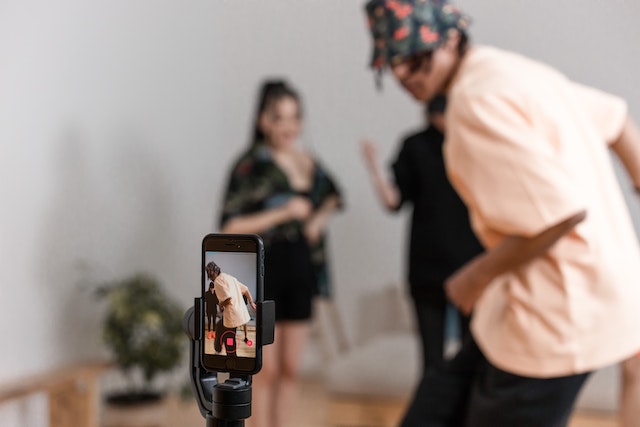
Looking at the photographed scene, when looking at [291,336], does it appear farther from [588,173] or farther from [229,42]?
[588,173]

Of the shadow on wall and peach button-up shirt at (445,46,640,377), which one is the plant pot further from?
peach button-up shirt at (445,46,640,377)

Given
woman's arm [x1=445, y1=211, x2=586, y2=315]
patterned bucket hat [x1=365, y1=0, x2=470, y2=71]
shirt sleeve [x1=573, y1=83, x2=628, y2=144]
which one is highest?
patterned bucket hat [x1=365, y1=0, x2=470, y2=71]

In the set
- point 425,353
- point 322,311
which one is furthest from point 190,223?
point 425,353

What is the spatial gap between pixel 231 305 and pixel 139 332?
6.96 feet

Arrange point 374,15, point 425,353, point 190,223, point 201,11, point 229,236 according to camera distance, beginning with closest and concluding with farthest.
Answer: point 229,236 < point 374,15 < point 425,353 < point 201,11 < point 190,223

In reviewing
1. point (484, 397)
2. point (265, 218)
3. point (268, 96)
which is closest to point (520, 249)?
point (484, 397)

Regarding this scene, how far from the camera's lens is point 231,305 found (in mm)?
646

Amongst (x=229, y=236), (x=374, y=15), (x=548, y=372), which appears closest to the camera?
(x=229, y=236)

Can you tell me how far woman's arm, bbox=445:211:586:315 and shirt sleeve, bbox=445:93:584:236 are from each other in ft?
0.04

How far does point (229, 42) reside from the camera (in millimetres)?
2652

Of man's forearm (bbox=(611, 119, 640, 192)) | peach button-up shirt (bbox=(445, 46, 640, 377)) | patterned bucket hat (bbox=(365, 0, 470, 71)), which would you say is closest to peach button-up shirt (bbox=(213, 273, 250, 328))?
peach button-up shirt (bbox=(445, 46, 640, 377))

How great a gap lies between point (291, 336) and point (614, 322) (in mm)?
1423

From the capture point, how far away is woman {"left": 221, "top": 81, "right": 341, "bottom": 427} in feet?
7.89

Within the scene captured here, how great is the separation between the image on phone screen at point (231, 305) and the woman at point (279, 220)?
169 centimetres
